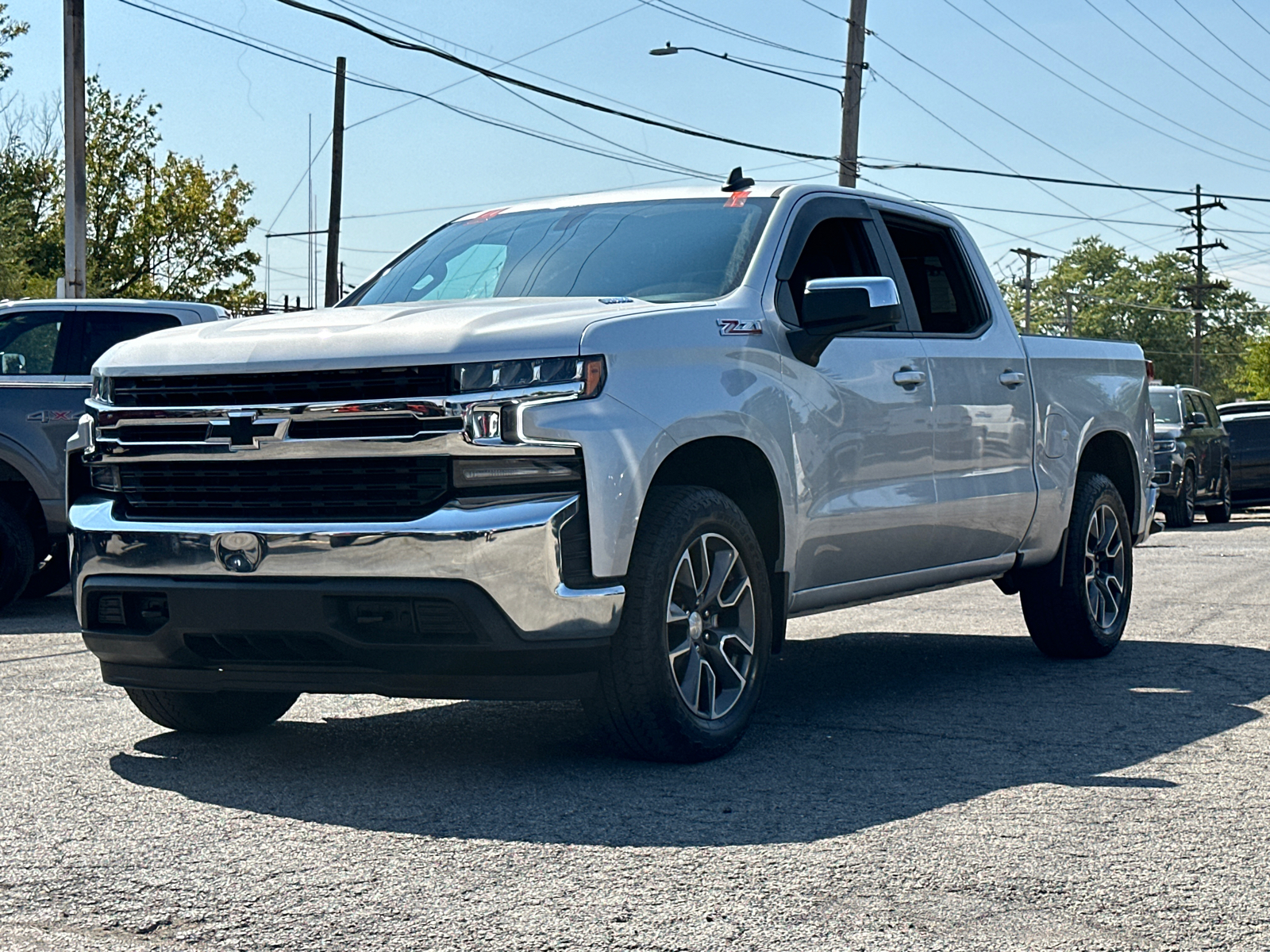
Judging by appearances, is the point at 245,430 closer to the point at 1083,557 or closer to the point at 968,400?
the point at 968,400

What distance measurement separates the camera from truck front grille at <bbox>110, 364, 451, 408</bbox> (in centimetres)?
505

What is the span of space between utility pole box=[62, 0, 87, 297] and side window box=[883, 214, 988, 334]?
15.1m

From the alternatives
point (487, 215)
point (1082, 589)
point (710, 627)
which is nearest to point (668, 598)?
point (710, 627)

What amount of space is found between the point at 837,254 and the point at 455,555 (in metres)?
2.73

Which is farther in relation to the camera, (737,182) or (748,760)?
(737,182)

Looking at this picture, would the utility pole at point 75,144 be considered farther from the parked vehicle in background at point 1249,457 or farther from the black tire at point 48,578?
the parked vehicle in background at point 1249,457

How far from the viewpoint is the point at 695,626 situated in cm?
558

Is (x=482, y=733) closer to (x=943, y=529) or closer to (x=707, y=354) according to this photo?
(x=707, y=354)

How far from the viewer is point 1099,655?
336 inches

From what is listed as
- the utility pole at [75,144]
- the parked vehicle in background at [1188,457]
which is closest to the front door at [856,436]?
the utility pole at [75,144]

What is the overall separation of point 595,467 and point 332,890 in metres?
1.57

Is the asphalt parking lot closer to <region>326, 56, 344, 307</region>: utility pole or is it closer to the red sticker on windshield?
the red sticker on windshield

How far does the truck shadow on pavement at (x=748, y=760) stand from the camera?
482 cm

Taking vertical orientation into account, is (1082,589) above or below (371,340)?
below
